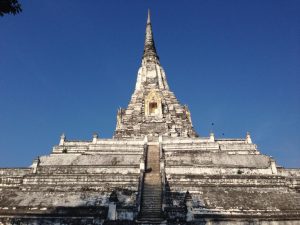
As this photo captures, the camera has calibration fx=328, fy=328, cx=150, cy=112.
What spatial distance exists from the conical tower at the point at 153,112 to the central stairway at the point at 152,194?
34.2ft

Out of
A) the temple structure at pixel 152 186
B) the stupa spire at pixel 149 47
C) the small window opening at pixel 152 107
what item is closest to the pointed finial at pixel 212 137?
the temple structure at pixel 152 186

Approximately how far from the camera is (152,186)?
20.4 metres

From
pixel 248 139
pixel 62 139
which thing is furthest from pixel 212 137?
pixel 62 139

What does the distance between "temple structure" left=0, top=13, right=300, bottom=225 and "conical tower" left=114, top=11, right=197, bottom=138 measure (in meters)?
5.26

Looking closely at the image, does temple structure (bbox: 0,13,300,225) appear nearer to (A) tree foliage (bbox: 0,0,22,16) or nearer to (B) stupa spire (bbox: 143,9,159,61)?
(A) tree foliage (bbox: 0,0,22,16)

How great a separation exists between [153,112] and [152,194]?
20326 millimetres

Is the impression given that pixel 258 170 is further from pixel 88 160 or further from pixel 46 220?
pixel 46 220

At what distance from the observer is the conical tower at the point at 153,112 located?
35.9 metres

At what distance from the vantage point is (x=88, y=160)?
25.2m

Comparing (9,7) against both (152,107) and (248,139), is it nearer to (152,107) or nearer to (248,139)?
(248,139)

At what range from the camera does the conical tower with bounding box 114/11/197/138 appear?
118ft

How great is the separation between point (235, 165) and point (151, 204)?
8.33 m

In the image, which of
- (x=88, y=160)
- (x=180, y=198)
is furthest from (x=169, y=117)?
(x=180, y=198)

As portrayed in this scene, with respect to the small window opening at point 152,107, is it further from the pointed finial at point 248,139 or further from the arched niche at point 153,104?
the pointed finial at point 248,139
